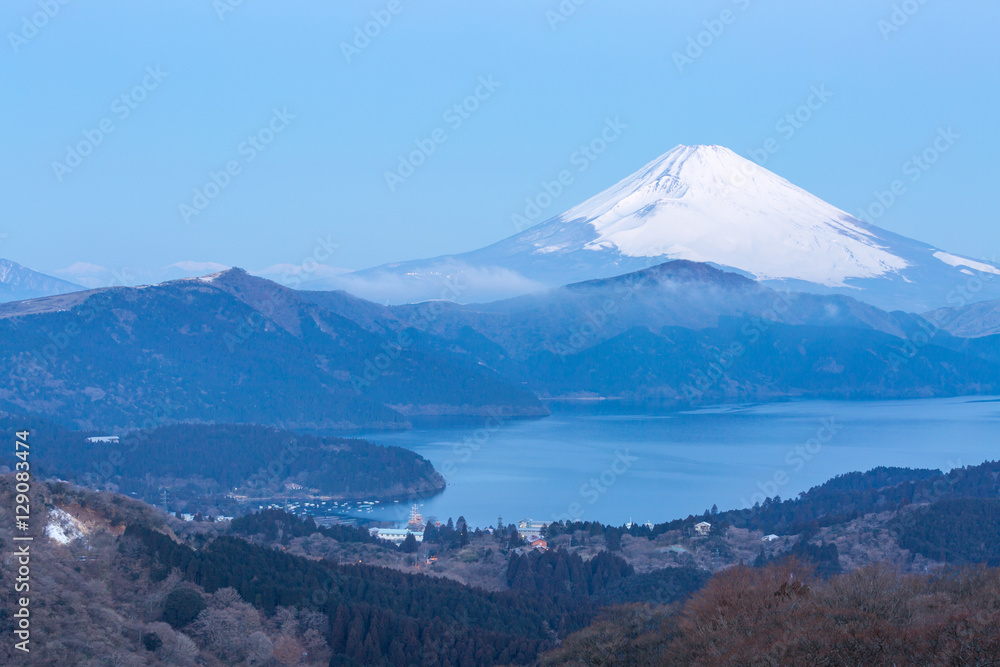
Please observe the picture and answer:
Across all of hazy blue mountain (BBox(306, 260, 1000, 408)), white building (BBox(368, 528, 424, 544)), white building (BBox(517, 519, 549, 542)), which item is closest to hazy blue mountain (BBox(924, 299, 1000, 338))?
hazy blue mountain (BBox(306, 260, 1000, 408))

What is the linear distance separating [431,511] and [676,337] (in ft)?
371

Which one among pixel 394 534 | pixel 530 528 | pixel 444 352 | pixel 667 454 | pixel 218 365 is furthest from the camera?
pixel 444 352

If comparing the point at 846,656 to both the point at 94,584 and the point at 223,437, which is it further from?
the point at 223,437

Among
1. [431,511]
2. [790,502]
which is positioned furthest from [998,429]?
[431,511]

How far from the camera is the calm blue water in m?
52.4

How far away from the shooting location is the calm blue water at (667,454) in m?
52.4

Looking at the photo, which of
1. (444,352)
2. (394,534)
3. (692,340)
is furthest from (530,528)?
(692,340)

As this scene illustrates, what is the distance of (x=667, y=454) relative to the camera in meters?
70.4

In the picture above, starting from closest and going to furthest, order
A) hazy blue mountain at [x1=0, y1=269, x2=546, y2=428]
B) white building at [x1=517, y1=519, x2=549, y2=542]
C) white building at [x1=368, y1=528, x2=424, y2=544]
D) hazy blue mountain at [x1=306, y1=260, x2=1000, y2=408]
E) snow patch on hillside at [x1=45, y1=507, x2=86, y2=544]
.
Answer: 1. snow patch on hillside at [x1=45, y1=507, x2=86, y2=544]
2. white building at [x1=517, y1=519, x2=549, y2=542]
3. white building at [x1=368, y1=528, x2=424, y2=544]
4. hazy blue mountain at [x1=0, y1=269, x2=546, y2=428]
5. hazy blue mountain at [x1=306, y1=260, x2=1000, y2=408]

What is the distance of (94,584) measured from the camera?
1991 centimetres

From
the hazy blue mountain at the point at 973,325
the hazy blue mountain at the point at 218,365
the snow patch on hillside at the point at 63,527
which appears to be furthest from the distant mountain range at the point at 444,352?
the snow patch on hillside at the point at 63,527

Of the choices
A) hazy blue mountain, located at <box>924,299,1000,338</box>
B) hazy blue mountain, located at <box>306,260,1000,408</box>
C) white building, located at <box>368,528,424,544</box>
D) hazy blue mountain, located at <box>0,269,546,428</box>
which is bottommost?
white building, located at <box>368,528,424,544</box>

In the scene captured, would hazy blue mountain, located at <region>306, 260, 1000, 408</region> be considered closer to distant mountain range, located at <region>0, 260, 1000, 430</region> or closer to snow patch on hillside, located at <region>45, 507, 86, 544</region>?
distant mountain range, located at <region>0, 260, 1000, 430</region>

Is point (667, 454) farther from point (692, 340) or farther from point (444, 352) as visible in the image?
point (692, 340)
